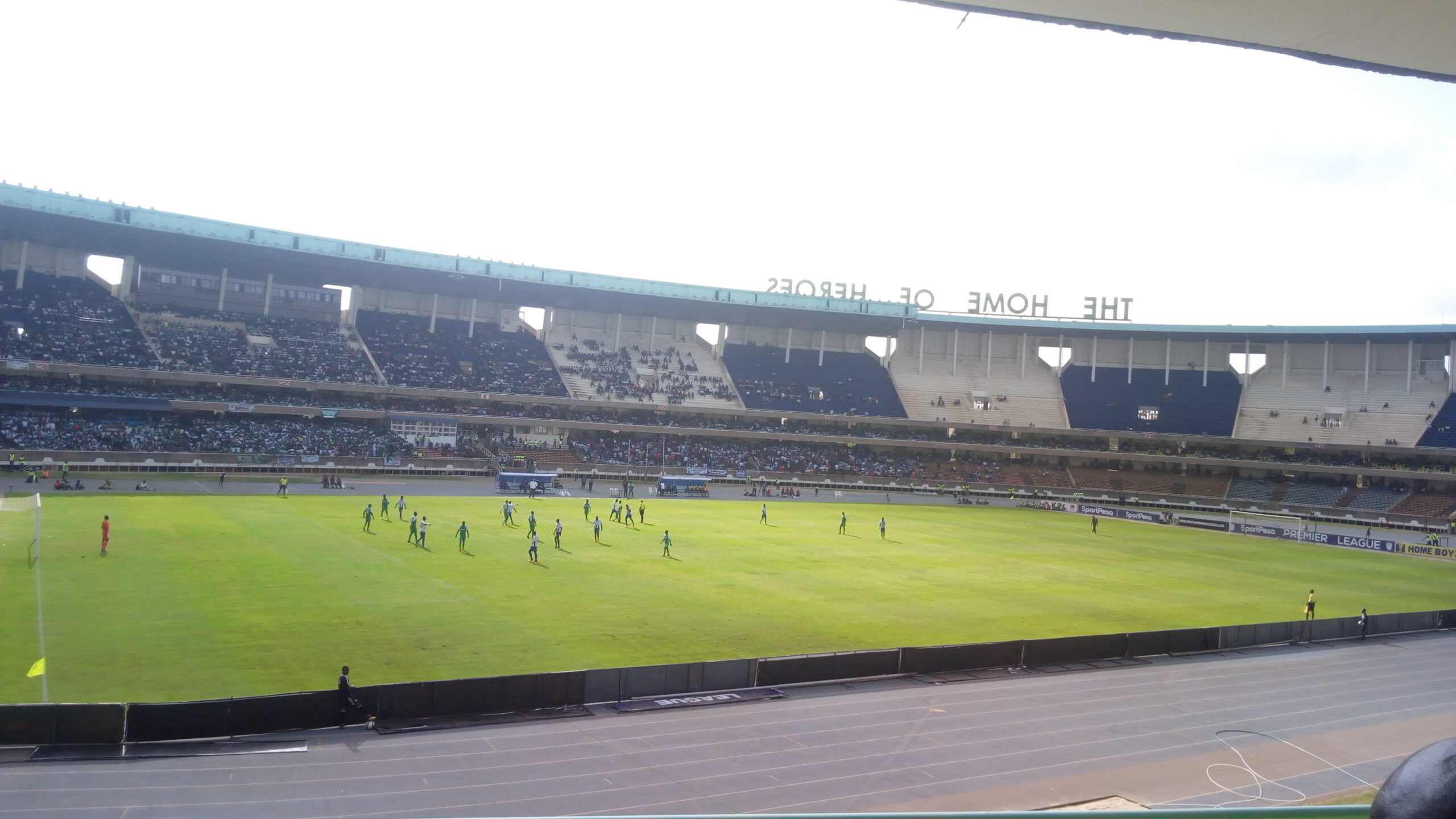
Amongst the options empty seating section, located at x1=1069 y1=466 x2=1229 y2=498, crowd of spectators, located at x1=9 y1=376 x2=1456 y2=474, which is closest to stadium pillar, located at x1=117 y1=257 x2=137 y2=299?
crowd of spectators, located at x1=9 y1=376 x2=1456 y2=474

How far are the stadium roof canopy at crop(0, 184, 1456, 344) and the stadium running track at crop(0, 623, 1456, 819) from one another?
64.0 m

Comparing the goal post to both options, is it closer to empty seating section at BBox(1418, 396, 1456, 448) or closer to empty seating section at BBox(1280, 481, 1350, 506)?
empty seating section at BBox(1280, 481, 1350, 506)

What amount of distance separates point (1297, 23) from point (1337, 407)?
99.5 metres

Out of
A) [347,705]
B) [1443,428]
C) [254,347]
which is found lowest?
[347,705]

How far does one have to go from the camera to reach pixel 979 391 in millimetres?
97938

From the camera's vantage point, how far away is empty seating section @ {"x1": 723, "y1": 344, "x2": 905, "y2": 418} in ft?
306

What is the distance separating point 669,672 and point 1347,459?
8203 centimetres

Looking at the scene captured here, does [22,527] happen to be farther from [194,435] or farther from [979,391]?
[979,391]

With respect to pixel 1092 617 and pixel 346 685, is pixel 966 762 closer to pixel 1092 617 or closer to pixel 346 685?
pixel 346 685

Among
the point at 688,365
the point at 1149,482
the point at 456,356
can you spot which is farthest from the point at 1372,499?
the point at 456,356

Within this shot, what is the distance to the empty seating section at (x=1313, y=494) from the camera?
80000 mm

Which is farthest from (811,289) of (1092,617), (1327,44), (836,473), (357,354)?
(1327,44)

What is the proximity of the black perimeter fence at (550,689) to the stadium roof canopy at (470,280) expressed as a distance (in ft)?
203

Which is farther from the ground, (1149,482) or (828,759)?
(1149,482)
